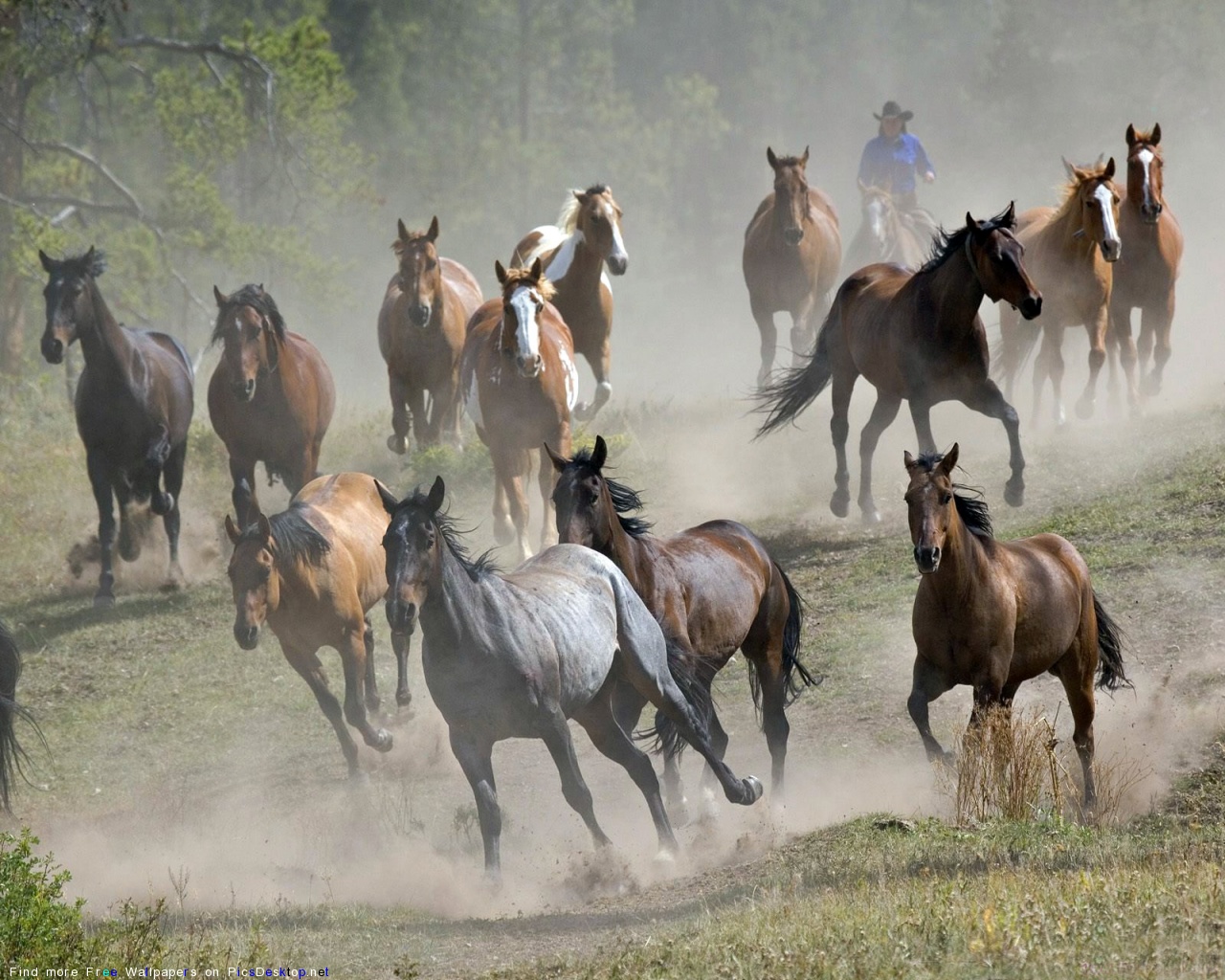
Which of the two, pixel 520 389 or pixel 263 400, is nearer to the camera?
pixel 520 389

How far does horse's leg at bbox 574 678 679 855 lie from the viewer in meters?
8.23

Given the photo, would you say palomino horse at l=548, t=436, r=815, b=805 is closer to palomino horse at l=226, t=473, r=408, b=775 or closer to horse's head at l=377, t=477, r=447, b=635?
horse's head at l=377, t=477, r=447, b=635

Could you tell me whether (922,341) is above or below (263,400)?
above

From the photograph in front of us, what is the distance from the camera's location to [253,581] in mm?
9672

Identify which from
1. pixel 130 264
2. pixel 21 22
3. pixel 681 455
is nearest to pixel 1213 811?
pixel 681 455

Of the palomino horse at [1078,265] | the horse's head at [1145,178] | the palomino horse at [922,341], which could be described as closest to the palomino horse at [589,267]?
the palomino horse at [922,341]

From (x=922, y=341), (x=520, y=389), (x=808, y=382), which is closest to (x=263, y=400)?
(x=520, y=389)

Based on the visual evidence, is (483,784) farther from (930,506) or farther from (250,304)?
(250,304)

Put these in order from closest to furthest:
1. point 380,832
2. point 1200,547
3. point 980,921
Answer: point 980,921 → point 380,832 → point 1200,547

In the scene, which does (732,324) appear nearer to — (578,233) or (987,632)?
(578,233)

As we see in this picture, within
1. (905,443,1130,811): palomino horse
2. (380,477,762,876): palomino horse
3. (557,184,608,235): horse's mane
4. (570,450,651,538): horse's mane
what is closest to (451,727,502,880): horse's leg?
(380,477,762,876): palomino horse

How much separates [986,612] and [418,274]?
27.8ft

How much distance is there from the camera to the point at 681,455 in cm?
1773

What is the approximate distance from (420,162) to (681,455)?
108 feet
